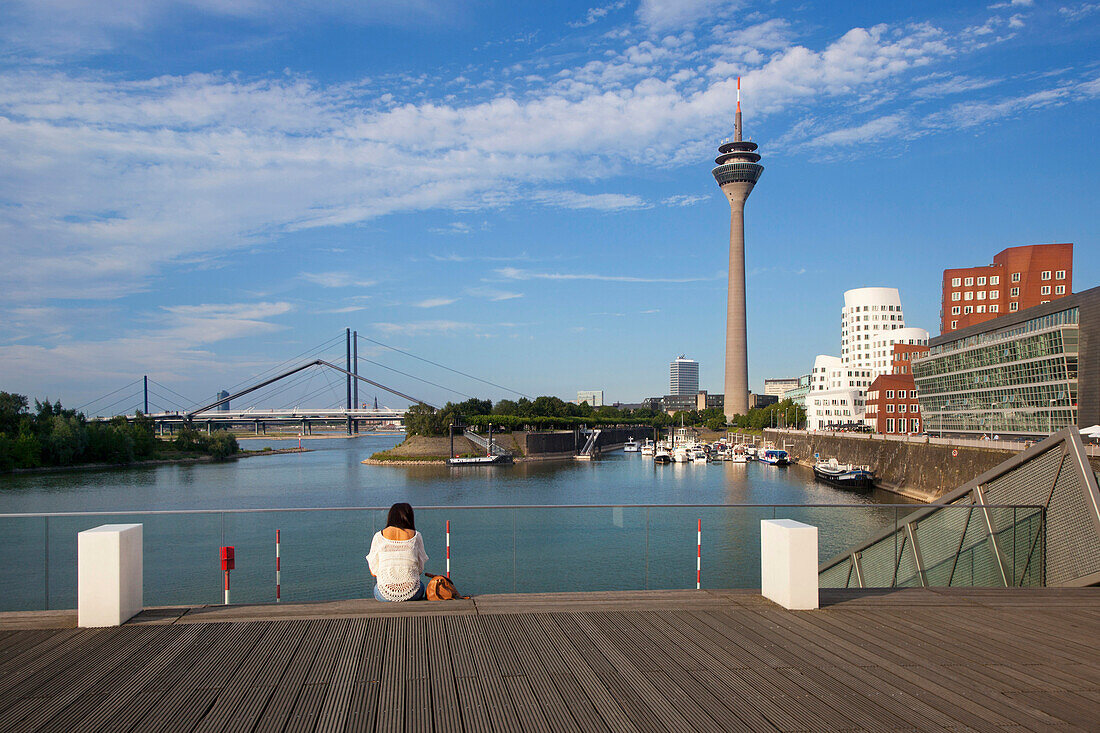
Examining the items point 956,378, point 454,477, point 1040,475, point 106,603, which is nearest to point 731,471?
point 956,378

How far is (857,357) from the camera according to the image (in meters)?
110

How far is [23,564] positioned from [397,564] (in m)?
3.53

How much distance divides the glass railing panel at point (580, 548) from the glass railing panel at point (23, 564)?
13.8ft

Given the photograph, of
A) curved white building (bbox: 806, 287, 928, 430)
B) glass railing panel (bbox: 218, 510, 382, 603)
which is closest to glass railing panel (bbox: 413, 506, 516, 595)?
glass railing panel (bbox: 218, 510, 382, 603)

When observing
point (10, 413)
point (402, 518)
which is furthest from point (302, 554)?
point (10, 413)

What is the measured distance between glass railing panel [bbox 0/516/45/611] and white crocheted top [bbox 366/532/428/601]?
2.96 meters

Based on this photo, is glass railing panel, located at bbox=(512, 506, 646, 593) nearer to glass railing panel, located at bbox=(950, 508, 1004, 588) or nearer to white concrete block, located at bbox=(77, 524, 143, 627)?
glass railing panel, located at bbox=(950, 508, 1004, 588)

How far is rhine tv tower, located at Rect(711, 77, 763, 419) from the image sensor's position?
113m

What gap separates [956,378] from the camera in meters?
53.0

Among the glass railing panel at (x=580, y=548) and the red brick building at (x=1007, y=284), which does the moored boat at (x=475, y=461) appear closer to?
the red brick building at (x=1007, y=284)

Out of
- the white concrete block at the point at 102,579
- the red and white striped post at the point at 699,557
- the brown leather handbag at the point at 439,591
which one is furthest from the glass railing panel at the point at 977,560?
the white concrete block at the point at 102,579

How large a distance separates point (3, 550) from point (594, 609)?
5483mm

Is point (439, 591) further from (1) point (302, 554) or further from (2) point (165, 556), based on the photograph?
(2) point (165, 556)

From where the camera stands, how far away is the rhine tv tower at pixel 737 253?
371 ft
